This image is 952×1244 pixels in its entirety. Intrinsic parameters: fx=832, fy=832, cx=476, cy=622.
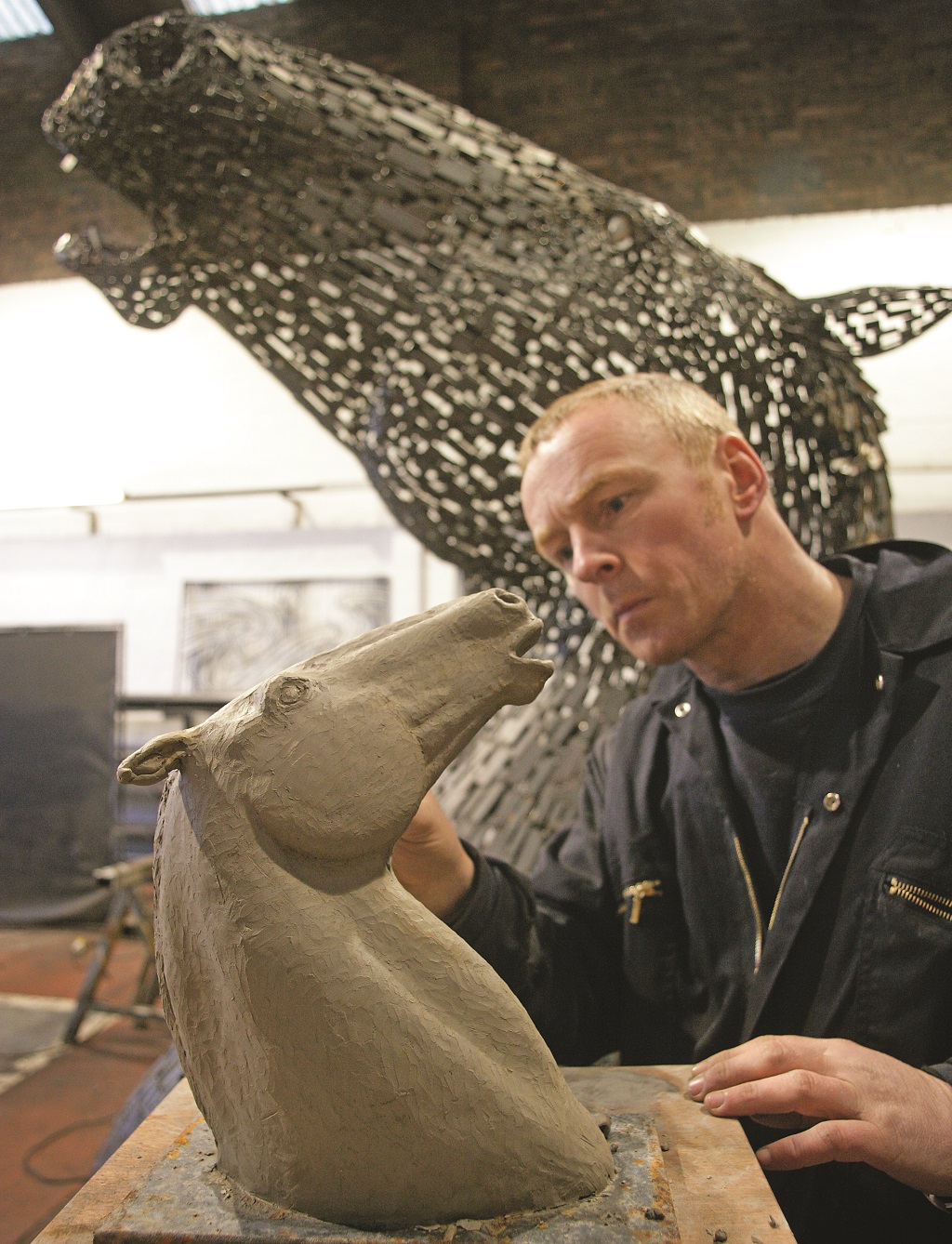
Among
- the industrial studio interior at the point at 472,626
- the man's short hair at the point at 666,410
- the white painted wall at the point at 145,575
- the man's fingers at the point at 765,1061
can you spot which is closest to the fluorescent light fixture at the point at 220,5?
the industrial studio interior at the point at 472,626

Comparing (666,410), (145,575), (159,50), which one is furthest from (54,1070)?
(159,50)

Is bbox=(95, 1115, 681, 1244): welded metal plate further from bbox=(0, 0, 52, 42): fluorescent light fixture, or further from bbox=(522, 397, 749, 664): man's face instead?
bbox=(0, 0, 52, 42): fluorescent light fixture

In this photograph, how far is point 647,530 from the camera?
3.58 feet

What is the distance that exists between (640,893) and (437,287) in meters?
1.19

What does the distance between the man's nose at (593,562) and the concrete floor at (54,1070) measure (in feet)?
5.01

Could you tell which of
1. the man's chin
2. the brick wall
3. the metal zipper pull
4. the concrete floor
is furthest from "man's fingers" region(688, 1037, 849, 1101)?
the brick wall

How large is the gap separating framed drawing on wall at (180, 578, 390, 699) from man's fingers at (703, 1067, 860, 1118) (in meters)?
2.50

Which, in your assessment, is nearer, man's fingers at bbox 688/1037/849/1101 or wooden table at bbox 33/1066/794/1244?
wooden table at bbox 33/1066/794/1244

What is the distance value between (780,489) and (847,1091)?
1.27 meters

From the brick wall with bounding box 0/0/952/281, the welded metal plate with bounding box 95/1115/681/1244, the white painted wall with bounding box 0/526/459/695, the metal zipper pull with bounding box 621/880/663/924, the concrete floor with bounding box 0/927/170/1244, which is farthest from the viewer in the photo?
the brick wall with bounding box 0/0/952/281

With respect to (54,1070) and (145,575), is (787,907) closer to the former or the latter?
(54,1070)

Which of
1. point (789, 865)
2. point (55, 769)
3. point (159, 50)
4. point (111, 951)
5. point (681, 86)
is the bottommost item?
point (111, 951)

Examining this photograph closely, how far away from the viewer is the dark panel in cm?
234

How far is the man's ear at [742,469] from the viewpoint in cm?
117
